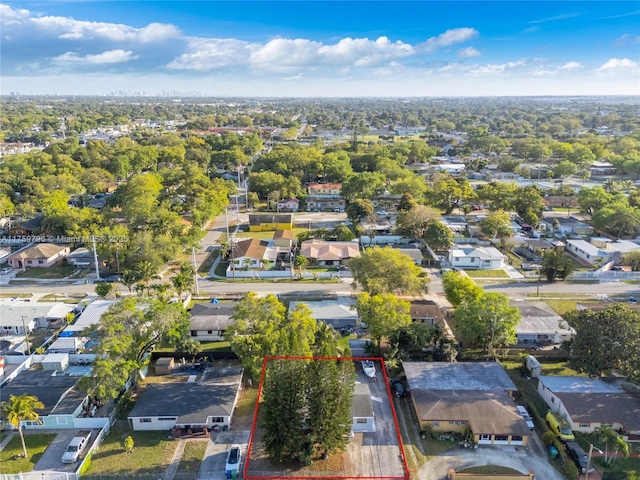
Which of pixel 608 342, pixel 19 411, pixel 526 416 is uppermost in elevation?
pixel 608 342

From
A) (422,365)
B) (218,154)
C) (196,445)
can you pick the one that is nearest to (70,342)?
(196,445)

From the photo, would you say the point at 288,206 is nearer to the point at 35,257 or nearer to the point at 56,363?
the point at 35,257

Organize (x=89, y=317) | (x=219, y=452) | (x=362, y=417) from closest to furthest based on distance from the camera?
1. (x=219, y=452)
2. (x=362, y=417)
3. (x=89, y=317)

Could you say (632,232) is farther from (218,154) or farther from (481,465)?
(218,154)

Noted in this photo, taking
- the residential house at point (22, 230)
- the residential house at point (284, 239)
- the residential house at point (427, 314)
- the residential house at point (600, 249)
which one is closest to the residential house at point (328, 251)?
the residential house at point (284, 239)

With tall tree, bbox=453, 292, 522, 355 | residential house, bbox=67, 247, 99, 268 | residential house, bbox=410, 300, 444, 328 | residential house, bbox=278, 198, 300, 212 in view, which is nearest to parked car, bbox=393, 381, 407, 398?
tall tree, bbox=453, 292, 522, 355

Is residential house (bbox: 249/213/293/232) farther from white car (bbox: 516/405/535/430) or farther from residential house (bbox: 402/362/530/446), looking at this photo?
white car (bbox: 516/405/535/430)

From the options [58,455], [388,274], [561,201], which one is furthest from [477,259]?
[58,455]
